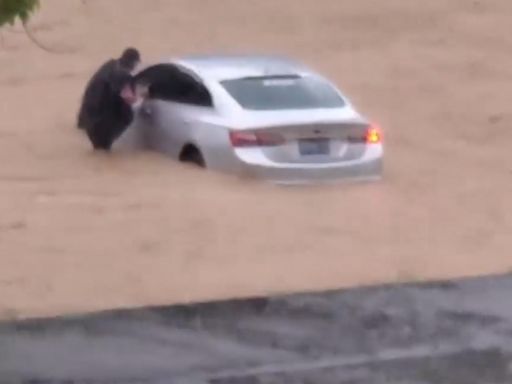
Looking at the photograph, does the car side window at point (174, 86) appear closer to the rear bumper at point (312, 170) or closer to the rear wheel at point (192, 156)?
the rear wheel at point (192, 156)

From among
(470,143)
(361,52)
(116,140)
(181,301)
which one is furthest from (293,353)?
(361,52)

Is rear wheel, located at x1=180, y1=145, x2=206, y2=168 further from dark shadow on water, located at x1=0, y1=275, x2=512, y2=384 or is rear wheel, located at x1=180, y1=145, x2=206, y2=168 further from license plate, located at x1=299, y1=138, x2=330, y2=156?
dark shadow on water, located at x1=0, y1=275, x2=512, y2=384

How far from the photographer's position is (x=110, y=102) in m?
19.9

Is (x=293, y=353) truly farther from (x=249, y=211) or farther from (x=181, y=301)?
(x=249, y=211)

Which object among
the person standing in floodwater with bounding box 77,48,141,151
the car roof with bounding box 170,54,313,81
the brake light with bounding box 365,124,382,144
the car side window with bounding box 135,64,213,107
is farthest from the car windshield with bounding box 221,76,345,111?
the person standing in floodwater with bounding box 77,48,141,151

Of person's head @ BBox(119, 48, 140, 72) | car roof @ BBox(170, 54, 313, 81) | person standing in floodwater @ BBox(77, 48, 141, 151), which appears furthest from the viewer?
person's head @ BBox(119, 48, 140, 72)

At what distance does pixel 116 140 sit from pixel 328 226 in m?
5.31

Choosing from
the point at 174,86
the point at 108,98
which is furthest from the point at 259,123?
the point at 108,98

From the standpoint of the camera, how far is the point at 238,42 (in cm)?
3381

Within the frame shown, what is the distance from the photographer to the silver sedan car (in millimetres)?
17281

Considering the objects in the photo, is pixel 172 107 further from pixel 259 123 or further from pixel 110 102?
pixel 259 123

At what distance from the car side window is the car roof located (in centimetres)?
12

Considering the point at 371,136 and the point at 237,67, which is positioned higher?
the point at 237,67

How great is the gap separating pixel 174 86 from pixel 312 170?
2.51 metres
